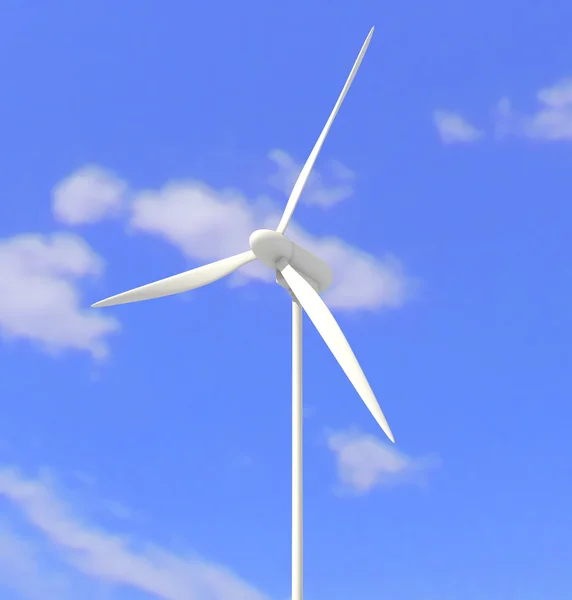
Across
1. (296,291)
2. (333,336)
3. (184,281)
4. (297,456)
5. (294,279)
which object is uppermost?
(184,281)

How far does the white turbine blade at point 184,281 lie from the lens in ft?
91.4

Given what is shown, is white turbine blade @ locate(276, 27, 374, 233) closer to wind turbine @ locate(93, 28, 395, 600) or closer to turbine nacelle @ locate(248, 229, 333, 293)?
wind turbine @ locate(93, 28, 395, 600)

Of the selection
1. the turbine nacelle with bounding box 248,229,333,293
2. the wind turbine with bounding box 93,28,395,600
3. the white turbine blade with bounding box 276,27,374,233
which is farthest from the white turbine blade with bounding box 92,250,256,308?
the white turbine blade with bounding box 276,27,374,233

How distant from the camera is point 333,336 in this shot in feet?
81.6

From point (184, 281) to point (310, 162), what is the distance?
5.87 meters

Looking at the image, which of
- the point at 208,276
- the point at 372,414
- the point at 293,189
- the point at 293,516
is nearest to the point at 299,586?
the point at 293,516

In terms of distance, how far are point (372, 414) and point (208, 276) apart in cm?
788

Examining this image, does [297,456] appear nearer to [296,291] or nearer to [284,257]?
[296,291]

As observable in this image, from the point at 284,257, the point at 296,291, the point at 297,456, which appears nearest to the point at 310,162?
the point at 284,257

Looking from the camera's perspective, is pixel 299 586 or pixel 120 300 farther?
pixel 120 300

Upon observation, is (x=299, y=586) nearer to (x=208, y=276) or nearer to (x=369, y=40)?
(x=208, y=276)

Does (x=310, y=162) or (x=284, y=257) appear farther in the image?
(x=310, y=162)

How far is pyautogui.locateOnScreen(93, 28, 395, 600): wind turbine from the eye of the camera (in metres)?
24.5

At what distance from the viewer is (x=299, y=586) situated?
2511 centimetres
